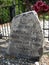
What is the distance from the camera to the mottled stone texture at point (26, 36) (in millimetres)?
5616

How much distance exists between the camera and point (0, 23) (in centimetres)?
1048

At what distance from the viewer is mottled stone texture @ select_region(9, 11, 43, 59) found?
18.4ft

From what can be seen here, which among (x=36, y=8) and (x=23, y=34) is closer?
(x=23, y=34)

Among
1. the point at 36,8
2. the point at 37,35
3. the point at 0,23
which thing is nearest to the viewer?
the point at 37,35

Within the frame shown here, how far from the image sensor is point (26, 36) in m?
5.68

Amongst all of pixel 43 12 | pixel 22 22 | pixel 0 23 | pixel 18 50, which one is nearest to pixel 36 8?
pixel 43 12

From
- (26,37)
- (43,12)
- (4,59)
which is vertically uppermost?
(43,12)

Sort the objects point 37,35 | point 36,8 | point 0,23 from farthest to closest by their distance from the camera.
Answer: point 0,23, point 36,8, point 37,35

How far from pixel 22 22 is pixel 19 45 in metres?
0.49

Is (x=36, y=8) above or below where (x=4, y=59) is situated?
above

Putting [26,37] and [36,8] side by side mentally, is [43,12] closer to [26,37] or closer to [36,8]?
[36,8]

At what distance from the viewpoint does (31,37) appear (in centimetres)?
566

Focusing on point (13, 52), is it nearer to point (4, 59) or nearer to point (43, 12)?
point (4, 59)

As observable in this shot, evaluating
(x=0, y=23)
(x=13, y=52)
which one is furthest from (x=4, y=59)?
→ (x=0, y=23)
